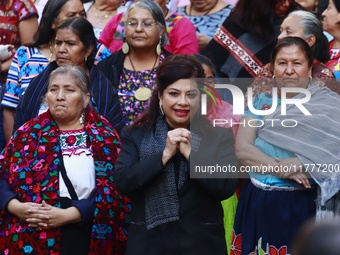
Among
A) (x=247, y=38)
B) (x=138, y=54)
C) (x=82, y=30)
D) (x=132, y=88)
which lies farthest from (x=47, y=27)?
(x=247, y=38)

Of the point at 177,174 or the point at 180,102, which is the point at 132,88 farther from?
the point at 177,174

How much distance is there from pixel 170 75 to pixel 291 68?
2.93 feet

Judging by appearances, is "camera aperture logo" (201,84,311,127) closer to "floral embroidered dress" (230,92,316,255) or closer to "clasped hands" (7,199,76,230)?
"floral embroidered dress" (230,92,316,255)

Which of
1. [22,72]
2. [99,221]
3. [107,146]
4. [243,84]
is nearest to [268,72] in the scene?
[243,84]

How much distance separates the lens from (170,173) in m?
3.73

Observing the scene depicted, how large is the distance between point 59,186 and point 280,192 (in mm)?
1294

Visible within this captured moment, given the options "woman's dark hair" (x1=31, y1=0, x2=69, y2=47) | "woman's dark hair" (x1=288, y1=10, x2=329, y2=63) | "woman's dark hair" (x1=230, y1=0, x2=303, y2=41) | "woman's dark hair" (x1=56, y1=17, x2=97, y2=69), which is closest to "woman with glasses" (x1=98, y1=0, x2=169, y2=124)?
"woman's dark hair" (x1=56, y1=17, x2=97, y2=69)

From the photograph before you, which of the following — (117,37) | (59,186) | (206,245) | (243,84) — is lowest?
(206,245)

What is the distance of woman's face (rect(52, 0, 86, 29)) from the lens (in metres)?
5.54

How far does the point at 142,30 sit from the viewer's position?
5.21 metres

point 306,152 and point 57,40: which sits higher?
point 57,40

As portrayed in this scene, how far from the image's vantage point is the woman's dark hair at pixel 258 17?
224 inches

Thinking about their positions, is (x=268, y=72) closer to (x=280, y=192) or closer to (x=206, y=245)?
(x=280, y=192)

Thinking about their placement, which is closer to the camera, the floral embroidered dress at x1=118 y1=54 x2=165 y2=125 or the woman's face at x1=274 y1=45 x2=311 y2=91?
the woman's face at x1=274 y1=45 x2=311 y2=91
